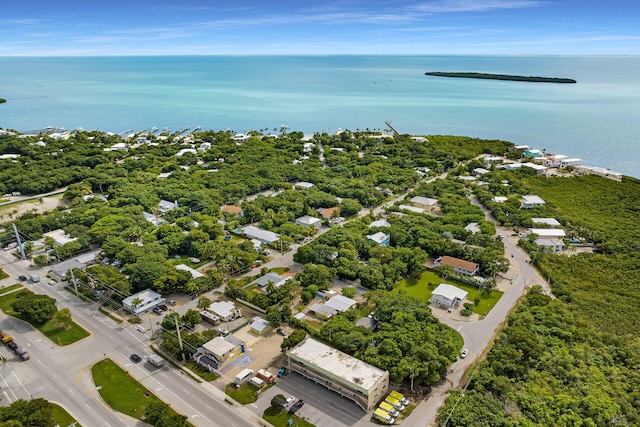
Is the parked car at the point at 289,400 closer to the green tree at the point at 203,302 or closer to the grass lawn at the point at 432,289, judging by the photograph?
the green tree at the point at 203,302

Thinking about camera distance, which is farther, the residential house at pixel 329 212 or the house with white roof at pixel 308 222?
the residential house at pixel 329 212

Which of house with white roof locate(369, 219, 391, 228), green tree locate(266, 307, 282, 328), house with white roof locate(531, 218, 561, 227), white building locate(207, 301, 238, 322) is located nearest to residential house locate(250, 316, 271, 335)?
green tree locate(266, 307, 282, 328)

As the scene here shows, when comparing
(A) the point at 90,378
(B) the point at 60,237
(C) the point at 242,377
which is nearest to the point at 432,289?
(C) the point at 242,377

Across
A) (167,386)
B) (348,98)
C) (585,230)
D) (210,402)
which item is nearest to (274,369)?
(210,402)

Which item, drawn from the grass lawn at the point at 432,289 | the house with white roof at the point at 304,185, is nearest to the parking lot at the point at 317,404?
the grass lawn at the point at 432,289

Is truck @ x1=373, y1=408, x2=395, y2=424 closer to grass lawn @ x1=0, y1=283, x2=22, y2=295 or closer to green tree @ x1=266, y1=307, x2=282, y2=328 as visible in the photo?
green tree @ x1=266, y1=307, x2=282, y2=328

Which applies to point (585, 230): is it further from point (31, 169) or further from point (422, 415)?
point (31, 169)
